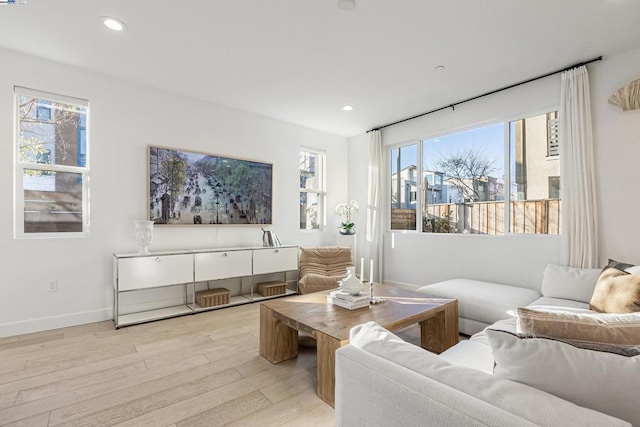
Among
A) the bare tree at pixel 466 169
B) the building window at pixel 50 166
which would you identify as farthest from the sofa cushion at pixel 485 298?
the building window at pixel 50 166

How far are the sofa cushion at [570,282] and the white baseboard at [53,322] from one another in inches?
176

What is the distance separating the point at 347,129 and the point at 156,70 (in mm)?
2965

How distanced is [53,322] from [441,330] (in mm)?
3689

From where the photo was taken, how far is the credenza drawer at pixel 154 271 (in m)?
3.13

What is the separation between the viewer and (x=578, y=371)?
A: 808 mm

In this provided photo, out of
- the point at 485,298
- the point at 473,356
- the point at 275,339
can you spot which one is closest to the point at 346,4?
the point at 473,356

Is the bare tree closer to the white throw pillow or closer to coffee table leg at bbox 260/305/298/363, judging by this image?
coffee table leg at bbox 260/305/298/363

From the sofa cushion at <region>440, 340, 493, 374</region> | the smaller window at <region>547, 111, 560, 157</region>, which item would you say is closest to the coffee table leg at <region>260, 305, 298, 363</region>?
the sofa cushion at <region>440, 340, 493, 374</region>

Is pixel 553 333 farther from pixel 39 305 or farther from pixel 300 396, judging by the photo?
pixel 39 305

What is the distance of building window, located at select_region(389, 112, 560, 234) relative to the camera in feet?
11.2

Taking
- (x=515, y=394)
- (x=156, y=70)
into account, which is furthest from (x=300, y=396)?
(x=156, y=70)

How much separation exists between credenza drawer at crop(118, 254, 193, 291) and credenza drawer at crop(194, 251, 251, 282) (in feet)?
0.38

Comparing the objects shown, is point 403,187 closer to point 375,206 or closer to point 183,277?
point 375,206

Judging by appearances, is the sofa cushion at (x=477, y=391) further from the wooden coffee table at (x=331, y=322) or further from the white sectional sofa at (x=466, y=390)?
the wooden coffee table at (x=331, y=322)
